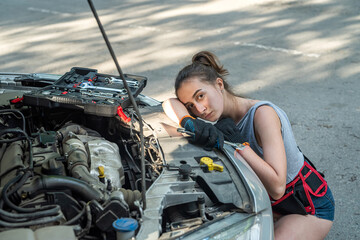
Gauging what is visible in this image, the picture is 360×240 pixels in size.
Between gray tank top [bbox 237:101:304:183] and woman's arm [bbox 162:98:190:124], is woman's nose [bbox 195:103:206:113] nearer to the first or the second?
woman's arm [bbox 162:98:190:124]

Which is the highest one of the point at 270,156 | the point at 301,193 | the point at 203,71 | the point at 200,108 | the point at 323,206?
the point at 203,71

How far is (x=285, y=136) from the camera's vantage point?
2322mm

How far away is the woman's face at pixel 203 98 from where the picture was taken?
92.4 inches

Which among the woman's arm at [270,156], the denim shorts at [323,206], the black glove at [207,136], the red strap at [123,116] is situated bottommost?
the denim shorts at [323,206]

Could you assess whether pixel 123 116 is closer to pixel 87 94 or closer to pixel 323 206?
pixel 87 94

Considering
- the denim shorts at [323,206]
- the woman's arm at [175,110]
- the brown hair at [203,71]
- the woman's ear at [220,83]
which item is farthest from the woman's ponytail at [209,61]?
the denim shorts at [323,206]

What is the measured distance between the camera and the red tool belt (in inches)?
90.5

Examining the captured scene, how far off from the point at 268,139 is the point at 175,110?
21.6 inches

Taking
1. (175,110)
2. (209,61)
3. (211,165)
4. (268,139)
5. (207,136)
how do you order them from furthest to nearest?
(209,61)
(175,110)
(268,139)
(207,136)
(211,165)

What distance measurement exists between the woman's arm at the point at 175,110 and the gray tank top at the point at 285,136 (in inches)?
13.1

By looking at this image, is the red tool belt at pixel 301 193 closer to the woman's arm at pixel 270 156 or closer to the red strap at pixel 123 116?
the woman's arm at pixel 270 156

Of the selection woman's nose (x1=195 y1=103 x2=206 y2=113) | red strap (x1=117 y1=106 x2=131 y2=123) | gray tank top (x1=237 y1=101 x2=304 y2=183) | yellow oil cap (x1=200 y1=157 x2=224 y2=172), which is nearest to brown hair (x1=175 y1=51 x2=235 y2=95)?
woman's nose (x1=195 y1=103 x2=206 y2=113)

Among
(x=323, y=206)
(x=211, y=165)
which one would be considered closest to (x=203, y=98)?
(x=211, y=165)

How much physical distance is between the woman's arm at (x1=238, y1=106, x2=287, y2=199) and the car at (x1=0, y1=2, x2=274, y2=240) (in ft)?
0.36
